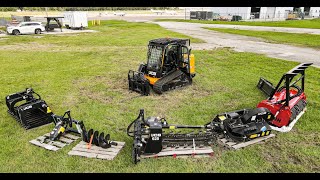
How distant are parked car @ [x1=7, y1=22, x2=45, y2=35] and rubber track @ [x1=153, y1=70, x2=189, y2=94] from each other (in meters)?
28.6

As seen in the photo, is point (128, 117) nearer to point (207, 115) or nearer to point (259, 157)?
point (207, 115)

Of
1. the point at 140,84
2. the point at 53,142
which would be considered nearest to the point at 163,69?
the point at 140,84

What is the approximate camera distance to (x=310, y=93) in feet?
Result: 35.8

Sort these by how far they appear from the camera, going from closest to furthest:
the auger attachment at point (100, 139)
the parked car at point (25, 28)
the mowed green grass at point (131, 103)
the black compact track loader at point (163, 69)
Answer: the mowed green grass at point (131, 103), the auger attachment at point (100, 139), the black compact track loader at point (163, 69), the parked car at point (25, 28)

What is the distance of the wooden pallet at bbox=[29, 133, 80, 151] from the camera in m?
7.06

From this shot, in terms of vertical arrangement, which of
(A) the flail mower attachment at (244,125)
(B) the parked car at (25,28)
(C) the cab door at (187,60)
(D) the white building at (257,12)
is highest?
(D) the white building at (257,12)

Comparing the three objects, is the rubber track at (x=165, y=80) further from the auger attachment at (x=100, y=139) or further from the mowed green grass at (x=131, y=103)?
the auger attachment at (x=100, y=139)

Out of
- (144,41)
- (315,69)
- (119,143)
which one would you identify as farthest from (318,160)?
→ (144,41)

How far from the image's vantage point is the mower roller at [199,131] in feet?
21.0

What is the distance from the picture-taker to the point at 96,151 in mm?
6762

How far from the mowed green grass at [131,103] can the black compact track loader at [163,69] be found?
1.42 feet

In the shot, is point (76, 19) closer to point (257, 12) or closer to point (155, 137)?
point (155, 137)

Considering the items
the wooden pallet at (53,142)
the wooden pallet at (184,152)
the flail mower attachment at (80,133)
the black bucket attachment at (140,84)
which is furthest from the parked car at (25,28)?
the wooden pallet at (184,152)

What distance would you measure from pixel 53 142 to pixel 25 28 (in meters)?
30.6
